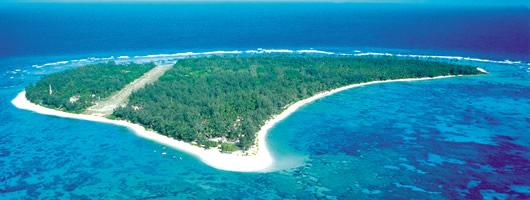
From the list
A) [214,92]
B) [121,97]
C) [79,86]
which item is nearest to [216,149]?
[214,92]

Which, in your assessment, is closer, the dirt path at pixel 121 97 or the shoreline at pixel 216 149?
the shoreline at pixel 216 149

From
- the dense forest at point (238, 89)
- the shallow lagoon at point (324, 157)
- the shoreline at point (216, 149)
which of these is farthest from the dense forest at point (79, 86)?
the shallow lagoon at point (324, 157)

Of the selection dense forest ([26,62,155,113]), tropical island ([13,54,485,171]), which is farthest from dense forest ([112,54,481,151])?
dense forest ([26,62,155,113])

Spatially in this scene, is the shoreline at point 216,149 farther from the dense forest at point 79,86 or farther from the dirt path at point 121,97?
the dirt path at point 121,97

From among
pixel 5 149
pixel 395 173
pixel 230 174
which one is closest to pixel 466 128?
pixel 395 173

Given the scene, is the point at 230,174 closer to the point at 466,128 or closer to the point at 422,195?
the point at 422,195

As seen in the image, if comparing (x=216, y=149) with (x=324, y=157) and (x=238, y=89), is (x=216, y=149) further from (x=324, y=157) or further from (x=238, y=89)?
(x=238, y=89)
